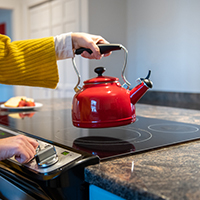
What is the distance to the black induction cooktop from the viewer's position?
0.78 meters

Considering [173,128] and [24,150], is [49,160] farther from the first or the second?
[173,128]

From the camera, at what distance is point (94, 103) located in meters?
0.84

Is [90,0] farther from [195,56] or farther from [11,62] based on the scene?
[11,62]

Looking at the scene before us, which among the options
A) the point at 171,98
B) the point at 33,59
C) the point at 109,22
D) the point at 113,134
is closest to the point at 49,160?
the point at 113,134

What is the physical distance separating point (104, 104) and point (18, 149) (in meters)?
0.27

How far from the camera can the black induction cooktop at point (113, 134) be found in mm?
779

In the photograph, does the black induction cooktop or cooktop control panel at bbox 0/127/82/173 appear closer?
cooktop control panel at bbox 0/127/82/173

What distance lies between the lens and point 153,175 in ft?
1.88

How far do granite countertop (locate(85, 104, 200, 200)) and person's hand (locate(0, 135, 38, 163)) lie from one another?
0.16 meters

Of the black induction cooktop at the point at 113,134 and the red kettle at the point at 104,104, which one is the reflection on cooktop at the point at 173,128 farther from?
the red kettle at the point at 104,104

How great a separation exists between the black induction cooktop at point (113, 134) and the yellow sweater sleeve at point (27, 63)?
0.18 metres

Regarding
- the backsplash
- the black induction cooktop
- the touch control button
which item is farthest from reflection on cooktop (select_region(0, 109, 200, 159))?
the backsplash

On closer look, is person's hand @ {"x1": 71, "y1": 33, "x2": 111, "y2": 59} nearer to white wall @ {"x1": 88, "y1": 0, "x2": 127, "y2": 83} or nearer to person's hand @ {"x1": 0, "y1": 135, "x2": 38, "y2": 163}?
person's hand @ {"x1": 0, "y1": 135, "x2": 38, "y2": 163}

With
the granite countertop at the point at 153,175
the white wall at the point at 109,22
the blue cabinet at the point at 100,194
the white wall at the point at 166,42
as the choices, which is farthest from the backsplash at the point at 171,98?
the blue cabinet at the point at 100,194
